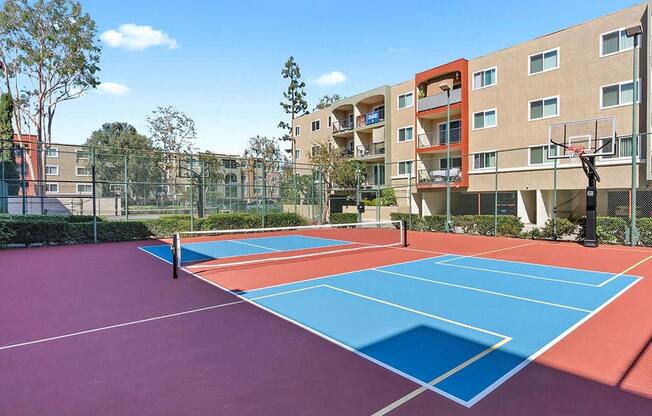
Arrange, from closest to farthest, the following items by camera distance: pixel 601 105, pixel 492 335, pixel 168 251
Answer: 1. pixel 492 335
2. pixel 168 251
3. pixel 601 105

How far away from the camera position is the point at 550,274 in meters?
9.62

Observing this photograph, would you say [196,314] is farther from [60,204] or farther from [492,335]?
[60,204]

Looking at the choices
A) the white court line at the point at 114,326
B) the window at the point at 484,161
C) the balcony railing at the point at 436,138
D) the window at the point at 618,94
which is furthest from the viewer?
the balcony railing at the point at 436,138

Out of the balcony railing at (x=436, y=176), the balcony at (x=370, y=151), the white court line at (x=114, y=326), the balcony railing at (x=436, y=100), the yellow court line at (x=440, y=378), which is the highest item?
the balcony railing at (x=436, y=100)

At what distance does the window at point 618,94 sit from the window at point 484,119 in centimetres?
686

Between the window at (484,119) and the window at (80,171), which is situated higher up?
the window at (484,119)

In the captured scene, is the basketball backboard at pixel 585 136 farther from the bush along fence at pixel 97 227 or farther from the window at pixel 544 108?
the bush along fence at pixel 97 227

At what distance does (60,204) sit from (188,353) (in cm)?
2556

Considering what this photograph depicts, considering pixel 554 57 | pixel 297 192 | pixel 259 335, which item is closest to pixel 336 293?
pixel 259 335

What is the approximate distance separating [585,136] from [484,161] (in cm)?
1149

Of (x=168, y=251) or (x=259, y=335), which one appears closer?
(x=259, y=335)

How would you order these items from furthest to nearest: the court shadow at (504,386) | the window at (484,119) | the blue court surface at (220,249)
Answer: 1. the window at (484,119)
2. the blue court surface at (220,249)
3. the court shadow at (504,386)

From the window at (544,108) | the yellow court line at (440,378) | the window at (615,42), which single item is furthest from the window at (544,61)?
the yellow court line at (440,378)

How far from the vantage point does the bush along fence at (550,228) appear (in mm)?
15266
